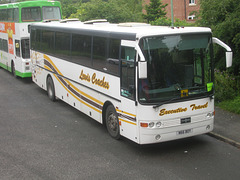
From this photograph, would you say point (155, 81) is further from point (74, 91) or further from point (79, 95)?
point (74, 91)

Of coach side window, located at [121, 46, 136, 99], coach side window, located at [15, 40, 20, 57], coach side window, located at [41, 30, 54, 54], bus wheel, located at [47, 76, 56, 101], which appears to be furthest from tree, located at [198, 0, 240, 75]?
coach side window, located at [15, 40, 20, 57]

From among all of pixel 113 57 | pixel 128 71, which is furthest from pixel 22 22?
pixel 128 71

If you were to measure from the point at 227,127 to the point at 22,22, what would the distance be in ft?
42.7

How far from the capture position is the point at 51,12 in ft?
69.4

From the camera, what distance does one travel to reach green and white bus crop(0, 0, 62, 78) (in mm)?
20219

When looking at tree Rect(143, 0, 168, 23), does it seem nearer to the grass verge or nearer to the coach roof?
the coach roof

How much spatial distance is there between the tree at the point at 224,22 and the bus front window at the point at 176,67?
14.5 ft

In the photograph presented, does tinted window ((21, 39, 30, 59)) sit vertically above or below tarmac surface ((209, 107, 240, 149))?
above

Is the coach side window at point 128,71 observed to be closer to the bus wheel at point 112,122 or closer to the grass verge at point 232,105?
the bus wheel at point 112,122

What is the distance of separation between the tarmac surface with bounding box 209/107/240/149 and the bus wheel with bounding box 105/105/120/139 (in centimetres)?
276

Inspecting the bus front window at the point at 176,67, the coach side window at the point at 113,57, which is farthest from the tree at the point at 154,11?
the bus front window at the point at 176,67

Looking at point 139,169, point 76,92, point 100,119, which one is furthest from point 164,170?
point 76,92

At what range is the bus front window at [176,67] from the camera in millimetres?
8953

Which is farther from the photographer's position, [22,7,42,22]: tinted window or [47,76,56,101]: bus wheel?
[22,7,42,22]: tinted window
